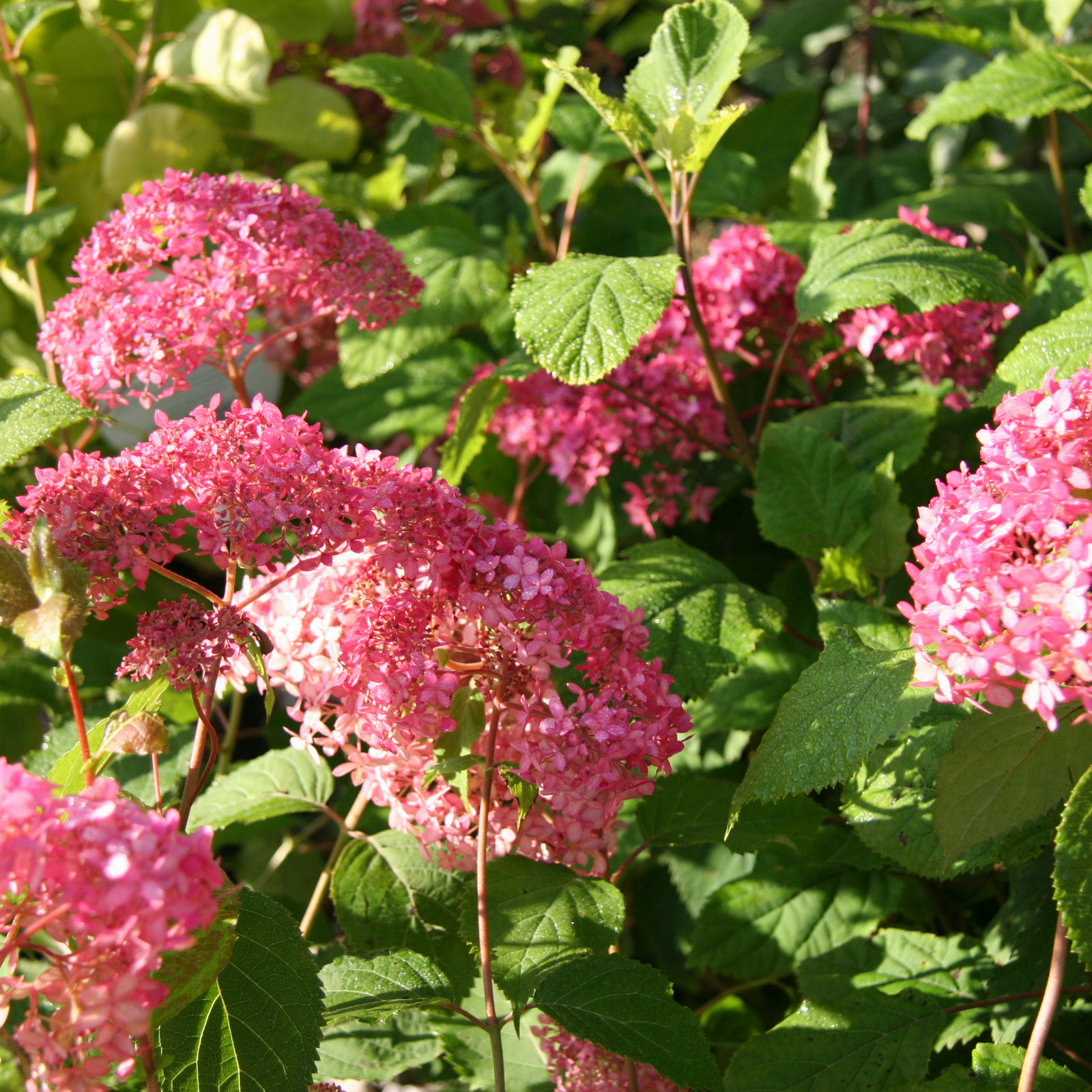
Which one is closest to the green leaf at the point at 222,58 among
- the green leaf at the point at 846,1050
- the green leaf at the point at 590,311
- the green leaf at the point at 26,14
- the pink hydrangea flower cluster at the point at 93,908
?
the green leaf at the point at 26,14

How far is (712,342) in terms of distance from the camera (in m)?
1.34

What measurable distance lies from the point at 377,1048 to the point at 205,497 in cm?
65

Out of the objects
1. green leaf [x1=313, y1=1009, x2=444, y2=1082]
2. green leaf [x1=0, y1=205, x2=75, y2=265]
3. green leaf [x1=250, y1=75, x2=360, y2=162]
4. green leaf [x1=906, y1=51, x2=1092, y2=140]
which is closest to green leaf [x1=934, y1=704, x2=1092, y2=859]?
green leaf [x1=313, y1=1009, x2=444, y2=1082]

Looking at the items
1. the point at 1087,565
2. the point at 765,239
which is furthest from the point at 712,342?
the point at 1087,565

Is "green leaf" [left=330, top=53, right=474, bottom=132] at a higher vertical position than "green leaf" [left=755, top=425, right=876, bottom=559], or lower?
higher

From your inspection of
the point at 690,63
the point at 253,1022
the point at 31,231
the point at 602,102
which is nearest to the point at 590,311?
the point at 602,102

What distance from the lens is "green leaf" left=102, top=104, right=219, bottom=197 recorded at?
156 centimetres

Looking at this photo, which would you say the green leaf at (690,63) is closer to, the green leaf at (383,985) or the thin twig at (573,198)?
the thin twig at (573,198)

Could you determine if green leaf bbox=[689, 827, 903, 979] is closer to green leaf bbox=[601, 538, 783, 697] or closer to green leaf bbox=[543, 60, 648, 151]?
green leaf bbox=[601, 538, 783, 697]

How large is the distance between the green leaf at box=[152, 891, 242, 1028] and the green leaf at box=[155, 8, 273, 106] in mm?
1401

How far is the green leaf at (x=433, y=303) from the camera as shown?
141 centimetres

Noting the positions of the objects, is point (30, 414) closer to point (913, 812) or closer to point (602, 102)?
point (602, 102)

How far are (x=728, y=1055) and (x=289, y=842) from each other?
662 millimetres

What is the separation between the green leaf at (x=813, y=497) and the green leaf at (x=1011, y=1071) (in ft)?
1.65
